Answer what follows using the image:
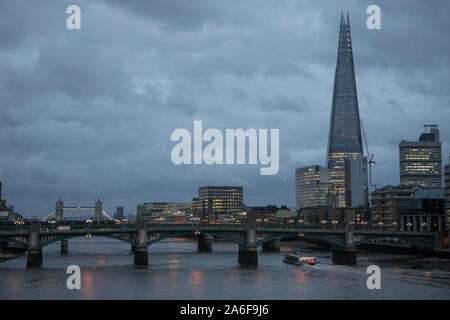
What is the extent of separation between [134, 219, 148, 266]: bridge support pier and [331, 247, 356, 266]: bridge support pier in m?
41.9

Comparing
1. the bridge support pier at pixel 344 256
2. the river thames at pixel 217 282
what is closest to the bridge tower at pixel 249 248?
the river thames at pixel 217 282

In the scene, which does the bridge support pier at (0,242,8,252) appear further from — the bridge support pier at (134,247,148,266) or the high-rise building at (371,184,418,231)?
the high-rise building at (371,184,418,231)

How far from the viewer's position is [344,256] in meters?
126

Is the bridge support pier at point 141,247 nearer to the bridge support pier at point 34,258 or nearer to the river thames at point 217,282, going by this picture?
the river thames at point 217,282

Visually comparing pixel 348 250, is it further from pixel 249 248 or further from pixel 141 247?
pixel 141 247

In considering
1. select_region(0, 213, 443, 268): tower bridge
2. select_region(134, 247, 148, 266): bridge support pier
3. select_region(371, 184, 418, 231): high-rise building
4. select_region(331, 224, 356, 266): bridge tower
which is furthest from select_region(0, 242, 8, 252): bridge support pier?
select_region(371, 184, 418, 231): high-rise building

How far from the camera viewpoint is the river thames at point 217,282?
253 ft

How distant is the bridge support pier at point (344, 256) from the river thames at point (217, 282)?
4.58 metres

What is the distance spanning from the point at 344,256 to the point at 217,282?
4574cm

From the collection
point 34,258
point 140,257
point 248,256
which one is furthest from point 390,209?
→ point 34,258
